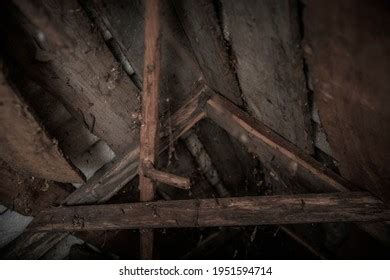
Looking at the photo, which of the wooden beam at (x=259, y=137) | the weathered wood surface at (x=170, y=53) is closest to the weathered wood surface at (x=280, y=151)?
the wooden beam at (x=259, y=137)

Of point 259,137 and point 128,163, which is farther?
point 128,163

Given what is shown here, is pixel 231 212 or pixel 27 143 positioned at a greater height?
pixel 27 143

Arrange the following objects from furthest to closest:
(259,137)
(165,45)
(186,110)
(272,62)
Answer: (186,110)
(259,137)
(165,45)
(272,62)

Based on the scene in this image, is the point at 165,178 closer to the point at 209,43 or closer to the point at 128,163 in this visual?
the point at 128,163

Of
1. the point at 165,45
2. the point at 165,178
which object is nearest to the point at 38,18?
the point at 165,45

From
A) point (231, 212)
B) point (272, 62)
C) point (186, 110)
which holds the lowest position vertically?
point (231, 212)

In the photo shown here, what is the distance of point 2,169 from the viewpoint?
70.9 inches

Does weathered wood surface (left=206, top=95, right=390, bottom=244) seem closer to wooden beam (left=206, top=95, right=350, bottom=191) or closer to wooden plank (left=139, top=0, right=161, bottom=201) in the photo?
wooden beam (left=206, top=95, right=350, bottom=191)

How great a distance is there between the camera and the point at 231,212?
1.68 m

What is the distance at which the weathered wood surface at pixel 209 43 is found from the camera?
1356mm

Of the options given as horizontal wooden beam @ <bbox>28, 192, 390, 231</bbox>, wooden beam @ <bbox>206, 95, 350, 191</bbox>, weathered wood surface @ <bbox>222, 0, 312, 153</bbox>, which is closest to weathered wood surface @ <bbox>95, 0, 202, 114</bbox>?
wooden beam @ <bbox>206, 95, 350, 191</bbox>

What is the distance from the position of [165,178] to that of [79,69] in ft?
2.14

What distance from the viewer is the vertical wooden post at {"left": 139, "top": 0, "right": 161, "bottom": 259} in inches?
51.9

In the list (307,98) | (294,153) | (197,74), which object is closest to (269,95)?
(307,98)
